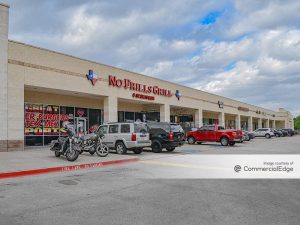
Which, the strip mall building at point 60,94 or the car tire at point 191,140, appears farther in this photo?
the car tire at point 191,140

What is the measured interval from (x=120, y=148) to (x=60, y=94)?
8.60m

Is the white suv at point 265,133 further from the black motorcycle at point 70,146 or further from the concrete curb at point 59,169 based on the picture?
the black motorcycle at point 70,146

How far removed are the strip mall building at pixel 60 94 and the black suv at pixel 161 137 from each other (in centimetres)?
625

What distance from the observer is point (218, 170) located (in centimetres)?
1209

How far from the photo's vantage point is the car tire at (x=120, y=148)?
18366 mm

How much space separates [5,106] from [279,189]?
596 inches

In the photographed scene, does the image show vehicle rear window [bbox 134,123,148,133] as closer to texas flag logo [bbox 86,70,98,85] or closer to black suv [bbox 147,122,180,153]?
black suv [bbox 147,122,180,153]

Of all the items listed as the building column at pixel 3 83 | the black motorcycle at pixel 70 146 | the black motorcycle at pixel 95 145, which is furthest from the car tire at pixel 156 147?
the building column at pixel 3 83

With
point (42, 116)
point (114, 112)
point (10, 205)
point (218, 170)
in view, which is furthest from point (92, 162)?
point (114, 112)

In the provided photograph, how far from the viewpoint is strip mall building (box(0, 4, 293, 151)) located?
18.6 metres

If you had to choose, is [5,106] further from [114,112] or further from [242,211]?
[242,211]

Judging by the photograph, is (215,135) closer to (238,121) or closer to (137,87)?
(137,87)

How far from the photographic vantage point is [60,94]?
2466cm

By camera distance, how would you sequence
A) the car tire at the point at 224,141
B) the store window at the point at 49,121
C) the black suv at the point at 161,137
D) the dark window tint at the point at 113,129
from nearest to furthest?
the dark window tint at the point at 113,129, the black suv at the point at 161,137, the store window at the point at 49,121, the car tire at the point at 224,141
